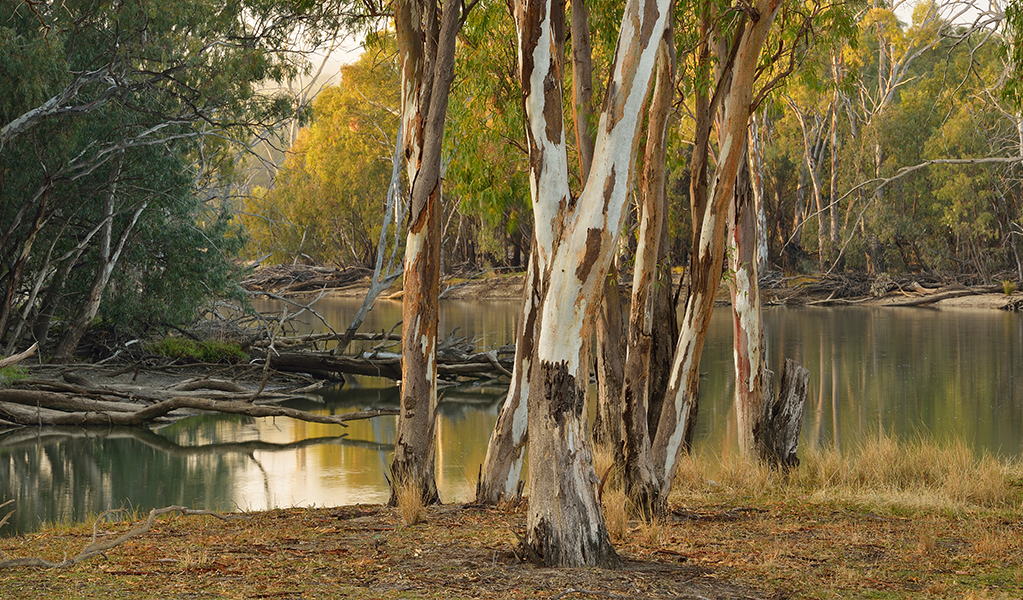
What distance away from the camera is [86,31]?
13227 mm

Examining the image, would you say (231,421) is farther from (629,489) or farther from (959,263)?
(959,263)

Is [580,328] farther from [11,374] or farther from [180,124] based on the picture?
[180,124]

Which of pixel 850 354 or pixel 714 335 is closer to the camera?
pixel 850 354

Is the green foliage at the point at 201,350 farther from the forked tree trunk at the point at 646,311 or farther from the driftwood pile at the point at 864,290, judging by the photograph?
the driftwood pile at the point at 864,290

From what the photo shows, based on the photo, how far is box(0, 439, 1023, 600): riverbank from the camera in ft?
13.6

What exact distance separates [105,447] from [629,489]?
781 cm

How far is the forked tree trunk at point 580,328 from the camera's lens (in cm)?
448

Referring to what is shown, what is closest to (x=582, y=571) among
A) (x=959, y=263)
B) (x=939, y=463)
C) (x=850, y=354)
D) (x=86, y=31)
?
(x=939, y=463)

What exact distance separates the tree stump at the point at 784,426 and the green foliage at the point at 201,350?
9636mm

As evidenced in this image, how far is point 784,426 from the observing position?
28.1ft

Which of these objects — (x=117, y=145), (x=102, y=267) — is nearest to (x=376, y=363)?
(x=102, y=267)

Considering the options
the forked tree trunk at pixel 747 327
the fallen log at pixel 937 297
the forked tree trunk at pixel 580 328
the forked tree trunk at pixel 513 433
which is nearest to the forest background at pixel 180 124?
the forked tree trunk at pixel 747 327

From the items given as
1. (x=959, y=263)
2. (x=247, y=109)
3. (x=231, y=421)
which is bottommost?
(x=231, y=421)

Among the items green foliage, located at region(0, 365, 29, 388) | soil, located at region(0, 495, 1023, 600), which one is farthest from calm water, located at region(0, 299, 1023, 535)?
soil, located at region(0, 495, 1023, 600)
